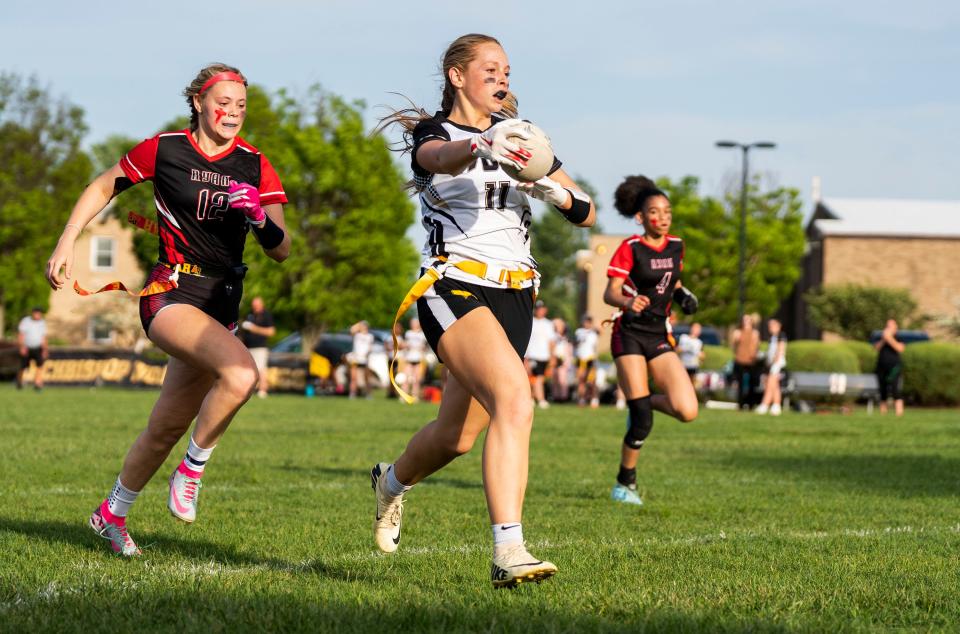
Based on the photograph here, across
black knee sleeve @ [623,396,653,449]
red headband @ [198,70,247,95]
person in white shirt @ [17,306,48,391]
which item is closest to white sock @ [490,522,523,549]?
red headband @ [198,70,247,95]

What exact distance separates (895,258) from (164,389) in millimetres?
61356

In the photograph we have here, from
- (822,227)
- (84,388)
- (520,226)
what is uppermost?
(822,227)

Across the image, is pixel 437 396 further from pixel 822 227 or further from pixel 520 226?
pixel 822 227

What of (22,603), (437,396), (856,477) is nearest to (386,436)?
(856,477)

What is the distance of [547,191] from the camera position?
16.2ft

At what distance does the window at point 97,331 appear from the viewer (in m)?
75.2

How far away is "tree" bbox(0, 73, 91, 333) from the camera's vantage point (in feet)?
184

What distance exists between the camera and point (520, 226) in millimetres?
5406

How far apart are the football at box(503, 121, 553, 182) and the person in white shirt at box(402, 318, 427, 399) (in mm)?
24483

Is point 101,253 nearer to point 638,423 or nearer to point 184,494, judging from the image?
point 638,423

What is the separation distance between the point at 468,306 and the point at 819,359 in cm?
2685

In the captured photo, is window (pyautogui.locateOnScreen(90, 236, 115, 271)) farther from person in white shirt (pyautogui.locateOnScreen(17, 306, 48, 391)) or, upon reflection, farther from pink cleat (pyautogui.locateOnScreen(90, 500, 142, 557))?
pink cleat (pyautogui.locateOnScreen(90, 500, 142, 557))

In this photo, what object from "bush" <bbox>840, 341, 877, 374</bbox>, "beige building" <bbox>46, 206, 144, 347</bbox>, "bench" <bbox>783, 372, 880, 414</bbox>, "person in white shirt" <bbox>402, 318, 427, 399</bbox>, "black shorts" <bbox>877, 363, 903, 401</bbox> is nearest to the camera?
"black shorts" <bbox>877, 363, 903, 401</bbox>

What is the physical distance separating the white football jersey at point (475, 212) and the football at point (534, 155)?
1.91 ft
